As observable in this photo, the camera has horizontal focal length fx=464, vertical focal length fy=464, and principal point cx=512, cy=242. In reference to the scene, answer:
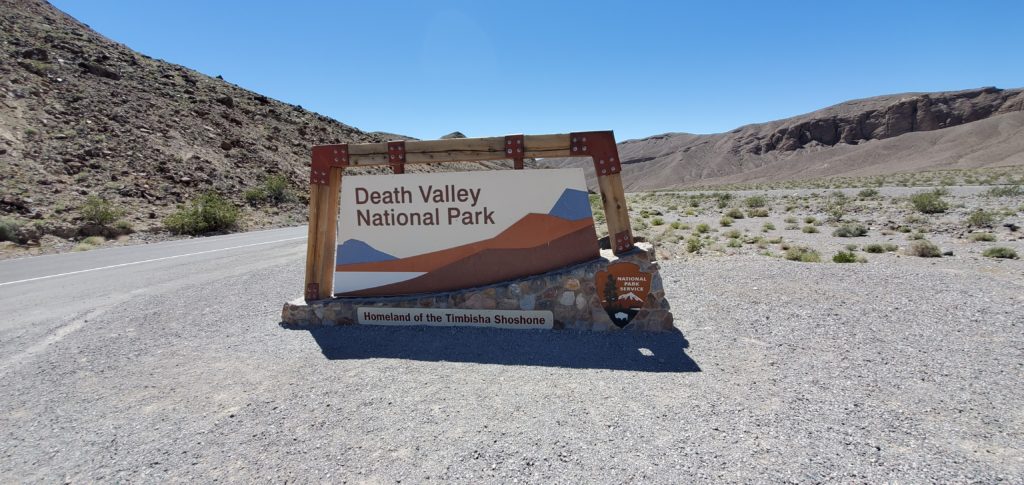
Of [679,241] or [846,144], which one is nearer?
[679,241]

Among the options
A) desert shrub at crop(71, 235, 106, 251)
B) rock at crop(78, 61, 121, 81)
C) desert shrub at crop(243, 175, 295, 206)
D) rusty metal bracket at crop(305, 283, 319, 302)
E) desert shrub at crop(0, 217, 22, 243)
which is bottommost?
rusty metal bracket at crop(305, 283, 319, 302)

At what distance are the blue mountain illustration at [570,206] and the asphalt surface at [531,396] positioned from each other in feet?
4.13

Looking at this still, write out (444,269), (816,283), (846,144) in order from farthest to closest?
(846,144)
(816,283)
(444,269)

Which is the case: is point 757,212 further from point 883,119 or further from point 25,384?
point 883,119

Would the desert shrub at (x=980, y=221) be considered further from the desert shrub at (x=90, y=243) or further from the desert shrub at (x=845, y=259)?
the desert shrub at (x=90, y=243)

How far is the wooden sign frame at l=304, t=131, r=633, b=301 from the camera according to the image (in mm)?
4871

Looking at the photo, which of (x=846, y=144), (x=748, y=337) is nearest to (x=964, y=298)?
(x=748, y=337)

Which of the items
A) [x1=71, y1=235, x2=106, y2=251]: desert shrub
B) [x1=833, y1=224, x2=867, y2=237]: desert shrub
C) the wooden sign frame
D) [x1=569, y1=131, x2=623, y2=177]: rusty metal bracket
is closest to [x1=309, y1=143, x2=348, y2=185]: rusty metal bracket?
the wooden sign frame

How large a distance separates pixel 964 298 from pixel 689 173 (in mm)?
123833

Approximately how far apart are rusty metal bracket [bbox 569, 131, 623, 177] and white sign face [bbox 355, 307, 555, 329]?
1.67 metres

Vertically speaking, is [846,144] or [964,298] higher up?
[846,144]

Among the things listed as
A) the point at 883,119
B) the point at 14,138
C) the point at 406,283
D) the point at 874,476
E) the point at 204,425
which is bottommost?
the point at 874,476

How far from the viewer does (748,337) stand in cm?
459

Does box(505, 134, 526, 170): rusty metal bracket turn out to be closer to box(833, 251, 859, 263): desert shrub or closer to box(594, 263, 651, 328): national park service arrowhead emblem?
box(594, 263, 651, 328): national park service arrowhead emblem
